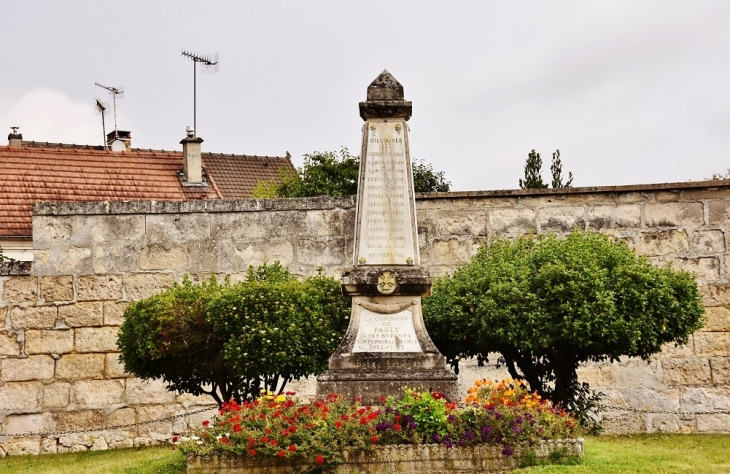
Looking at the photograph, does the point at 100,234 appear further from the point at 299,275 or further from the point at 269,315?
the point at 269,315

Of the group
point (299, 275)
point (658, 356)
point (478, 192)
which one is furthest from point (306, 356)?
point (658, 356)

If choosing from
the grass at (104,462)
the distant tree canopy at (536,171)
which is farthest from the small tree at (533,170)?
the grass at (104,462)

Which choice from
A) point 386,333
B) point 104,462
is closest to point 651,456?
point 386,333

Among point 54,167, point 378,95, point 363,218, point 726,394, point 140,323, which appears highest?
point 54,167

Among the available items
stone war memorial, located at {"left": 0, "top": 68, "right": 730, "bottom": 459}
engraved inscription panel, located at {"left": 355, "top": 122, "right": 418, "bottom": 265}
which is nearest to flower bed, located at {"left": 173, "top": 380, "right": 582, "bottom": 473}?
engraved inscription panel, located at {"left": 355, "top": 122, "right": 418, "bottom": 265}

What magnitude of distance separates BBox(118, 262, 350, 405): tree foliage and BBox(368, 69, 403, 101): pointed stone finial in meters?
2.16

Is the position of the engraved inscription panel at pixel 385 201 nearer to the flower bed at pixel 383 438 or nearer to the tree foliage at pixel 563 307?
the tree foliage at pixel 563 307

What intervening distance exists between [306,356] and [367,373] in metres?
1.07

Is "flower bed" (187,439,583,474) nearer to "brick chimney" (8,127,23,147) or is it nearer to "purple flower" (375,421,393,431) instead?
"purple flower" (375,421,393,431)

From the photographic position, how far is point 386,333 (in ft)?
34.5

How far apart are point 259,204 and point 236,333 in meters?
2.81

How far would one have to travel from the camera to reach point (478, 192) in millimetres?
13555

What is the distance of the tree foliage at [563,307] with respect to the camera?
10.9 meters

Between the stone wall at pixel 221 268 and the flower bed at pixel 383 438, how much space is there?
4309mm
